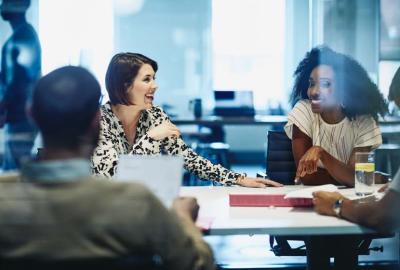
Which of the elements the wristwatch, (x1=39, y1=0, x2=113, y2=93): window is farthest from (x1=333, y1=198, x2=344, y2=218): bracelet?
(x1=39, y1=0, x2=113, y2=93): window

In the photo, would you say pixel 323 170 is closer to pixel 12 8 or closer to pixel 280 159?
pixel 280 159

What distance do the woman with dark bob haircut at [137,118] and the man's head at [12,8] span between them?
10.5 ft

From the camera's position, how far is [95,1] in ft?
23.7

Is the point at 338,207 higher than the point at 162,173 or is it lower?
lower

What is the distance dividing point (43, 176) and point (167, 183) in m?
0.42

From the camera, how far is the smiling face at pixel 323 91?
270 cm

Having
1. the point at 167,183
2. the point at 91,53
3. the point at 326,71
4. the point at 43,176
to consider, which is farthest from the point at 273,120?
the point at 43,176

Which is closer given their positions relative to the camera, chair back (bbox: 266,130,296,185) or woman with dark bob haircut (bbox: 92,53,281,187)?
woman with dark bob haircut (bbox: 92,53,281,187)

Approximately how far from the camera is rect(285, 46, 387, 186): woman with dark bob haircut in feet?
8.85

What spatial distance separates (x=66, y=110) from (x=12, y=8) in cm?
471

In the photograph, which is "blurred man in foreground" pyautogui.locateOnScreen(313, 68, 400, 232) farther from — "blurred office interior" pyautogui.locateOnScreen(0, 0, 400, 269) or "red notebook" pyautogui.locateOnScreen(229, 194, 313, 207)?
"blurred office interior" pyautogui.locateOnScreen(0, 0, 400, 269)

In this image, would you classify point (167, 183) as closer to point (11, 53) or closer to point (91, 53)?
point (11, 53)

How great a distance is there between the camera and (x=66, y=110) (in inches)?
47.1

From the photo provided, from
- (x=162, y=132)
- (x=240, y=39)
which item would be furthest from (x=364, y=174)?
(x=240, y=39)
